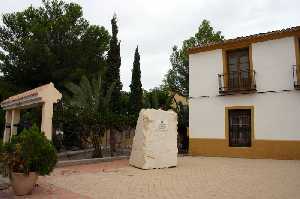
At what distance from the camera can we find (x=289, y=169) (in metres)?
11.6

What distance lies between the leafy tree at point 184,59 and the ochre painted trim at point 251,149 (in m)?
9.57

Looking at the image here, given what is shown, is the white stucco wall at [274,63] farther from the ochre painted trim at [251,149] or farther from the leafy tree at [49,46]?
the leafy tree at [49,46]

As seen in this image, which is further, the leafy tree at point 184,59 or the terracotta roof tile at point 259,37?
the leafy tree at point 184,59

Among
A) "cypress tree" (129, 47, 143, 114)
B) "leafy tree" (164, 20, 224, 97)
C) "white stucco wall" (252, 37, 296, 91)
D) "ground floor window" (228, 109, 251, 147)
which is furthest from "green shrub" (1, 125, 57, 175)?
"leafy tree" (164, 20, 224, 97)

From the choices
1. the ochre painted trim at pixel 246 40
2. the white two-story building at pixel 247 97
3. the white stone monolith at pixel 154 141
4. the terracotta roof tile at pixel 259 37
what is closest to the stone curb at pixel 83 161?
the white stone monolith at pixel 154 141

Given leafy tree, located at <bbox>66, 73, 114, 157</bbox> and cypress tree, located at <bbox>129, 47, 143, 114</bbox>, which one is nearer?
leafy tree, located at <bbox>66, 73, 114, 157</bbox>

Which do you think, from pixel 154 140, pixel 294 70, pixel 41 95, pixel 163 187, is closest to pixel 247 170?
pixel 154 140

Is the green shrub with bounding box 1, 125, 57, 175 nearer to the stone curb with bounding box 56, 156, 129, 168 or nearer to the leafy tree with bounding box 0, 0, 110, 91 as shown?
the stone curb with bounding box 56, 156, 129, 168

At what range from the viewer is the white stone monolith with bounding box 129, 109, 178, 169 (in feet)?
40.7

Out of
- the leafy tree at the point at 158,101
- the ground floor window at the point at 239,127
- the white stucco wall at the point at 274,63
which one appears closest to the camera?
the white stucco wall at the point at 274,63

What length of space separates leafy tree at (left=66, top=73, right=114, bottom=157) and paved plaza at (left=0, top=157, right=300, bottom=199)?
3.23m

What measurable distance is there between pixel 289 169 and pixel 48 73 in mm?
15066

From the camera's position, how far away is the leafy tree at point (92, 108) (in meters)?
14.9

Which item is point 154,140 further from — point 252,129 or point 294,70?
point 294,70
